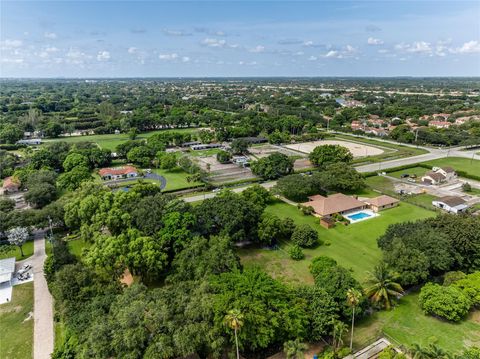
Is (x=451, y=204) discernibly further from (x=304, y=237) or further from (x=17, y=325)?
(x=17, y=325)

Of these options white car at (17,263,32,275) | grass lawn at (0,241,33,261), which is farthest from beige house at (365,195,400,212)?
grass lawn at (0,241,33,261)

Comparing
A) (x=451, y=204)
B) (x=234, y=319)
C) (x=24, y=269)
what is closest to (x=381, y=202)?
(x=451, y=204)

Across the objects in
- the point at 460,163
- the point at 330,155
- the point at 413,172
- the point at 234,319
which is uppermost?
the point at 234,319

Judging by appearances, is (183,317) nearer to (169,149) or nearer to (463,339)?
(463,339)

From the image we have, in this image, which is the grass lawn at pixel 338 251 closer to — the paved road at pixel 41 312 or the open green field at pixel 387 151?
the paved road at pixel 41 312

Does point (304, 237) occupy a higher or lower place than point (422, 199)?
higher

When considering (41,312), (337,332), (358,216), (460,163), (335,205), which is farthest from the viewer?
(460,163)

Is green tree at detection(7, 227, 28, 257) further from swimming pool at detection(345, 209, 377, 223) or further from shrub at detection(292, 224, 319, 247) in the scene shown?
swimming pool at detection(345, 209, 377, 223)
